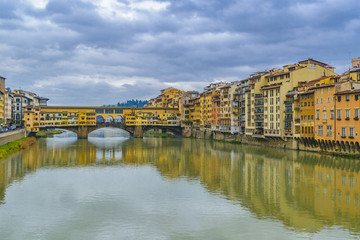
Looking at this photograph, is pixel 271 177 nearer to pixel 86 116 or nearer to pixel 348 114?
pixel 348 114

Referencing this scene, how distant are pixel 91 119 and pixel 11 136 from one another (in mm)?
36042

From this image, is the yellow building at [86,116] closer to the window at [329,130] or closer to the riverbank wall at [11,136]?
the riverbank wall at [11,136]

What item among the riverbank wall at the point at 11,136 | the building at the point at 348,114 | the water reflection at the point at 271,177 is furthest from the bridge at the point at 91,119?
the building at the point at 348,114

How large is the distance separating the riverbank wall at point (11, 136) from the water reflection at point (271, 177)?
5505 millimetres

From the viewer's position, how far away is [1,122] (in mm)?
74562

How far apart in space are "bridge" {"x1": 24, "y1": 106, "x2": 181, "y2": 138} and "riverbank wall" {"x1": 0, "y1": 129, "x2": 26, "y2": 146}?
10.7m

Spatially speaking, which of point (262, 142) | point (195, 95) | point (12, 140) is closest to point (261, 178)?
point (262, 142)

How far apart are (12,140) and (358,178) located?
2142 inches

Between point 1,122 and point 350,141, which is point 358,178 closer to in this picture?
point 350,141

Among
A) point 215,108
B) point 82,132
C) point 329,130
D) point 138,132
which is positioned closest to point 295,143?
point 329,130

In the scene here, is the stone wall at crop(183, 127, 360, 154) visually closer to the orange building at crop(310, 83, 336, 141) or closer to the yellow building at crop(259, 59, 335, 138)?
the orange building at crop(310, 83, 336, 141)

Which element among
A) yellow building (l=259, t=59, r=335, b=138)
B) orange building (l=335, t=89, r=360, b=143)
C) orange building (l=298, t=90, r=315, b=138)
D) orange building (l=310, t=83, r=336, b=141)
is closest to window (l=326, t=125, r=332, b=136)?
orange building (l=310, t=83, r=336, b=141)

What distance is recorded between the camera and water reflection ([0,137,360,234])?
2153cm

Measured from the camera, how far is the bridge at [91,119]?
8719 centimetres
